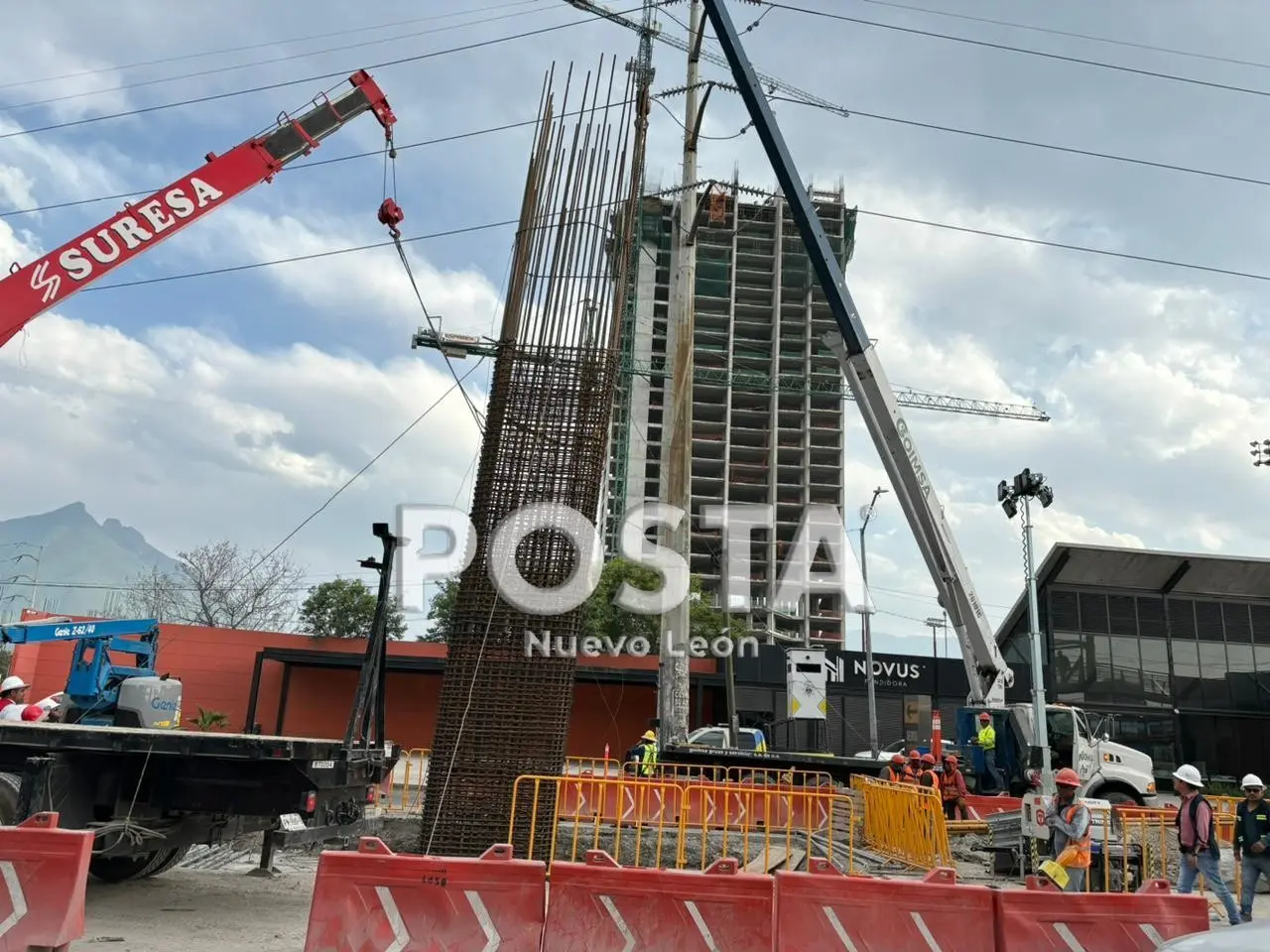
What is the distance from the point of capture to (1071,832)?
7.86 meters

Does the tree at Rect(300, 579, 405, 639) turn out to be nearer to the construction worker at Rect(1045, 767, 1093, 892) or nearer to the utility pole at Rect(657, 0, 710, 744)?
the utility pole at Rect(657, 0, 710, 744)

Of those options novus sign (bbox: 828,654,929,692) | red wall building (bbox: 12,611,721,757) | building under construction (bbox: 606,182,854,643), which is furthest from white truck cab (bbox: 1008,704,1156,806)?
building under construction (bbox: 606,182,854,643)

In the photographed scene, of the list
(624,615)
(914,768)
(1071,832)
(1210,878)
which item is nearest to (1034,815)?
(1210,878)

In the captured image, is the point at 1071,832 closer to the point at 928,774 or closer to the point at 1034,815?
the point at 1034,815

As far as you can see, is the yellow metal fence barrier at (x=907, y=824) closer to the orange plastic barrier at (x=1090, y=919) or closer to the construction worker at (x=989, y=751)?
the construction worker at (x=989, y=751)

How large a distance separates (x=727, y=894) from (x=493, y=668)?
433 cm

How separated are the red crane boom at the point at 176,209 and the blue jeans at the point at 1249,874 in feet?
43.3

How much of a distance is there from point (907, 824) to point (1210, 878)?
3.25m

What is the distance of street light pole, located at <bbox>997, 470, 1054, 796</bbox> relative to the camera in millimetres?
13445

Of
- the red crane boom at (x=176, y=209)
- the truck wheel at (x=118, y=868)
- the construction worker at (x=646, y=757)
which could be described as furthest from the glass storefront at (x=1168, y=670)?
the truck wheel at (x=118, y=868)

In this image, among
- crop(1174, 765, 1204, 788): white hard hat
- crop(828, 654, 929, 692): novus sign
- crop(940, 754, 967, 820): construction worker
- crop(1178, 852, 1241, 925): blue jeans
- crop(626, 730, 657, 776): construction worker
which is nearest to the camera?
crop(1178, 852, 1241, 925): blue jeans

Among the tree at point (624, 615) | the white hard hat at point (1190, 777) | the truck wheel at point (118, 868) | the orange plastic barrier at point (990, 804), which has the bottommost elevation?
the truck wheel at point (118, 868)

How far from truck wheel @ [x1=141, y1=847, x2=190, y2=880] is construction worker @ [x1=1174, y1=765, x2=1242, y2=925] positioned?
1020 cm

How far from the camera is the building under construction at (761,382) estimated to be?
9512 cm
